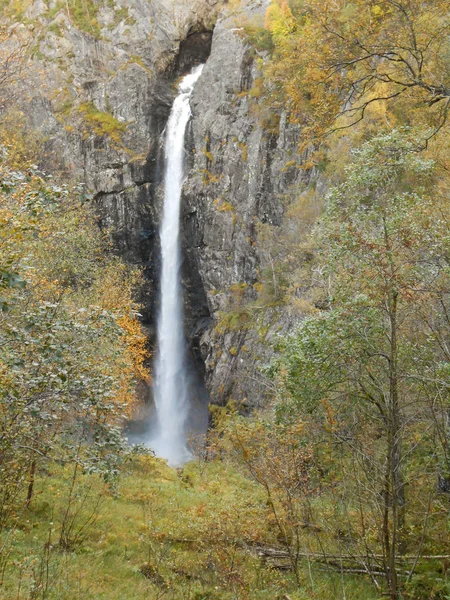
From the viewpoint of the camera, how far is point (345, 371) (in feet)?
24.0

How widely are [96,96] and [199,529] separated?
121 ft

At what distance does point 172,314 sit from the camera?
33188mm

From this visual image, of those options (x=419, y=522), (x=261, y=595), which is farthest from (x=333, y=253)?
(x=261, y=595)

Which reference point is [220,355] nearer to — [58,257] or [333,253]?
[58,257]

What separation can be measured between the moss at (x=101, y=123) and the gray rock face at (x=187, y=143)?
0.32ft

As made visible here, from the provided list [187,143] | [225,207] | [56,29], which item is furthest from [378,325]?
[56,29]

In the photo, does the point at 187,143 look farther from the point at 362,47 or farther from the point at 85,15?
the point at 362,47

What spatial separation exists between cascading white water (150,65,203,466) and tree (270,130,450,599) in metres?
24.7

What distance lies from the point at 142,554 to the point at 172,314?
24751mm

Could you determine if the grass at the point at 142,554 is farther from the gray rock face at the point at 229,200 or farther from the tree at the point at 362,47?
the gray rock face at the point at 229,200

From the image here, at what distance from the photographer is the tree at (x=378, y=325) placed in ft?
22.4

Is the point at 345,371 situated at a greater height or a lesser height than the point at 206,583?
greater

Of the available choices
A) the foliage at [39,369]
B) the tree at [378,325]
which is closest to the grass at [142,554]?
the foliage at [39,369]

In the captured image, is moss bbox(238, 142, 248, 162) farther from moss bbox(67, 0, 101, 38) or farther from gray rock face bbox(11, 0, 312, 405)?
moss bbox(67, 0, 101, 38)
